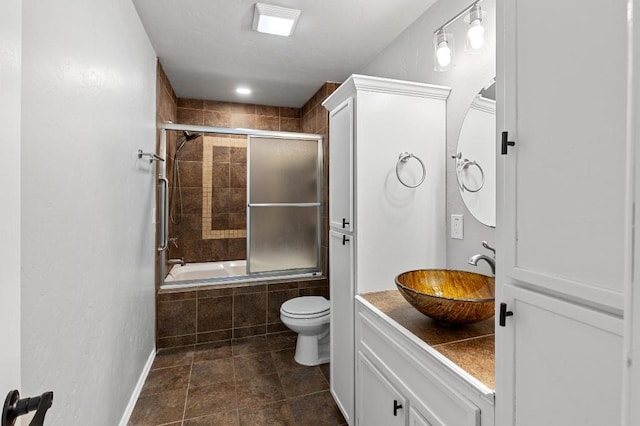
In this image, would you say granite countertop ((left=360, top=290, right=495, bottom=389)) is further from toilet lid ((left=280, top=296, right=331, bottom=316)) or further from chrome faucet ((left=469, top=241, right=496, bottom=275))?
toilet lid ((left=280, top=296, right=331, bottom=316))

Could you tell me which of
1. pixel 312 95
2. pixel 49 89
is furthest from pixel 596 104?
pixel 312 95

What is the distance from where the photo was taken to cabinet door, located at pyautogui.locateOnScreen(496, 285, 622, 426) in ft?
1.84

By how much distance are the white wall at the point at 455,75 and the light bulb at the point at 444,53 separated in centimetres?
12

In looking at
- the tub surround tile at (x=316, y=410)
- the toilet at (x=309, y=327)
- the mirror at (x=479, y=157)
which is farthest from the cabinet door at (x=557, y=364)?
the toilet at (x=309, y=327)

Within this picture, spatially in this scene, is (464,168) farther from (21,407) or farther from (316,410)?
(21,407)

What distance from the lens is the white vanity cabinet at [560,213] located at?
55 cm

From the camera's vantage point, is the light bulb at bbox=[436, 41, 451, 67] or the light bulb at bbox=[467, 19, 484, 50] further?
the light bulb at bbox=[436, 41, 451, 67]

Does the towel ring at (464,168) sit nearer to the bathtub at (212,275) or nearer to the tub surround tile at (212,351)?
the bathtub at (212,275)

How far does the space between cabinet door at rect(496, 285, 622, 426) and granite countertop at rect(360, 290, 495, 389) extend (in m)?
0.15

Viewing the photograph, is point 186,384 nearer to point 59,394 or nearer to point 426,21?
point 59,394

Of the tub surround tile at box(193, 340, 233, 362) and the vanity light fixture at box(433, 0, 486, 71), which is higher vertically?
the vanity light fixture at box(433, 0, 486, 71)

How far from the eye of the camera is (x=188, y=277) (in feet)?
11.2

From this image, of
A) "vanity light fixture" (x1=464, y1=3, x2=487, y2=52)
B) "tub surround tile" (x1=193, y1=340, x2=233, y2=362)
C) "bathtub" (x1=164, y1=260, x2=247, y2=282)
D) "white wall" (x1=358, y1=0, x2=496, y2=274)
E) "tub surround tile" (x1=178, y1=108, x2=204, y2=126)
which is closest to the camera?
"vanity light fixture" (x1=464, y1=3, x2=487, y2=52)

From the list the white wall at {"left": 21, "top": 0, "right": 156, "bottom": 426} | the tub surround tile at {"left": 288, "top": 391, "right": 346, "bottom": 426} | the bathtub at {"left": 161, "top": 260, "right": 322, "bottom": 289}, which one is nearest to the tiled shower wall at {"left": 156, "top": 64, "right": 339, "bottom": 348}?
the bathtub at {"left": 161, "top": 260, "right": 322, "bottom": 289}
